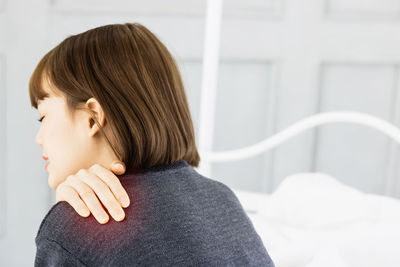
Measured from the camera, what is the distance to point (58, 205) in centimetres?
74

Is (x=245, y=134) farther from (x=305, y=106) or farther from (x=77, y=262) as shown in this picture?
(x=77, y=262)

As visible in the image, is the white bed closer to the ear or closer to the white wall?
the white wall

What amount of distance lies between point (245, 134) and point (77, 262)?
1.28 m

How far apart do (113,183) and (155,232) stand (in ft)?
0.32

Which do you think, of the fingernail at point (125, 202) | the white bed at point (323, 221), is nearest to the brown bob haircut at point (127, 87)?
the fingernail at point (125, 202)

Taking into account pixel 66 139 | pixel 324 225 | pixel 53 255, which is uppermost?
pixel 66 139

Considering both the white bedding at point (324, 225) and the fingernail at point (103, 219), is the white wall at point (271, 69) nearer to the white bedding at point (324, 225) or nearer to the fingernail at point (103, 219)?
the white bedding at point (324, 225)

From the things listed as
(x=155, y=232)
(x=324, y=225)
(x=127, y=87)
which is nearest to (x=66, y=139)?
(x=127, y=87)

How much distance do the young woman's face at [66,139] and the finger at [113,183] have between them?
0.17ft

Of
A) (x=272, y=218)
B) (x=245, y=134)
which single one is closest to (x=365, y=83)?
(x=245, y=134)

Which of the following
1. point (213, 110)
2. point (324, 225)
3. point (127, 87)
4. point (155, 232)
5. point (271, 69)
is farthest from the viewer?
point (271, 69)

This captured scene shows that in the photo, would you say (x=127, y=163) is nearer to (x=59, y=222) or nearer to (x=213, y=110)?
(x=59, y=222)

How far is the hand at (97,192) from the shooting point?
2.30ft

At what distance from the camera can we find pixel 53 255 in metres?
0.70
